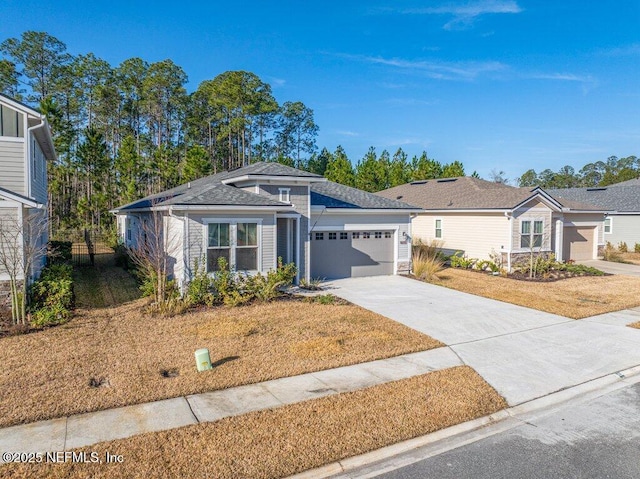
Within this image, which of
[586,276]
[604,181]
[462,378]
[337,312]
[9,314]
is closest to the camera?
[462,378]

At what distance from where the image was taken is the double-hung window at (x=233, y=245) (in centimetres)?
1290

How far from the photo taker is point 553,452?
5156 mm

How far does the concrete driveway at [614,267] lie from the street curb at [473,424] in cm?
1450

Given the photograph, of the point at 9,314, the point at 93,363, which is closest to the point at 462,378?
the point at 93,363

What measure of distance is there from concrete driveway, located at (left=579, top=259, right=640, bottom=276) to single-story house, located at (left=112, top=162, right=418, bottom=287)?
34.2ft

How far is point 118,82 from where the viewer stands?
1592 inches

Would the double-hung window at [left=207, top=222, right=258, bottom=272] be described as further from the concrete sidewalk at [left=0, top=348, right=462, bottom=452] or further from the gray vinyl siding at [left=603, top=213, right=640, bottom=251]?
the gray vinyl siding at [left=603, top=213, right=640, bottom=251]

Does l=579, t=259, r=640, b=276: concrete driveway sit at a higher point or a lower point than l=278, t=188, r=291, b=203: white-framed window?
lower

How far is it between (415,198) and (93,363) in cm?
2197

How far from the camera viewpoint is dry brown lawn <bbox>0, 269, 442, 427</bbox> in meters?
6.30

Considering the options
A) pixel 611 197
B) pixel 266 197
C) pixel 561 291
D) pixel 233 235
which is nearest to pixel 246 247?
pixel 233 235

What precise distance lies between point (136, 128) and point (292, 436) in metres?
44.7

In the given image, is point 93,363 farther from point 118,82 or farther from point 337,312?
point 118,82

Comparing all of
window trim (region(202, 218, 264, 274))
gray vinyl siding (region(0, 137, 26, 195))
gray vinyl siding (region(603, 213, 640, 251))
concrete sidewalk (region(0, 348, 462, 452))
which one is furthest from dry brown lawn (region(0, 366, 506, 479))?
gray vinyl siding (region(603, 213, 640, 251))
